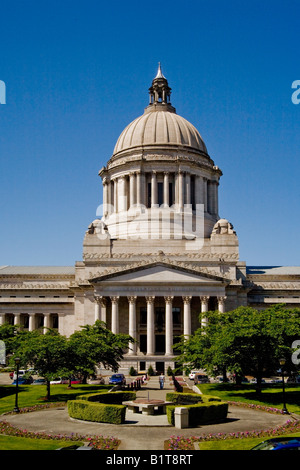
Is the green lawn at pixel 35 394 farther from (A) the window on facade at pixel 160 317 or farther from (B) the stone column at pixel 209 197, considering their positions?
(B) the stone column at pixel 209 197

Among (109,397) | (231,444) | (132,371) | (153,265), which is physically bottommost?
(132,371)

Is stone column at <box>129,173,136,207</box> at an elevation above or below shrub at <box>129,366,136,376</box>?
above

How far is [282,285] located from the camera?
94.4 m

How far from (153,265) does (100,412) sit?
45.7 metres

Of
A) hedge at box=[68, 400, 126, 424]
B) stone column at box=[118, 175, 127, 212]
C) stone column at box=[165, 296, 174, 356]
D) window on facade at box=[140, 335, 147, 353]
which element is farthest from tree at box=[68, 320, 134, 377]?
stone column at box=[118, 175, 127, 212]

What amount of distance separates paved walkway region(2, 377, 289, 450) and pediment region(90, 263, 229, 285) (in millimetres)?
38721

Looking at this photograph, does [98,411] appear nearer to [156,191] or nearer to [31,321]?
[31,321]

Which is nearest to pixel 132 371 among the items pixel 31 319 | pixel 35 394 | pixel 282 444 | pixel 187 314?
pixel 187 314

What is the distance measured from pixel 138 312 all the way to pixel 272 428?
52.2 meters

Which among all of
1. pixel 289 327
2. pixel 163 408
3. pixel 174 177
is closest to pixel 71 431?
pixel 163 408

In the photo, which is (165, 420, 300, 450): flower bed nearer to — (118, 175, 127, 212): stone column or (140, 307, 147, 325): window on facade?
(140, 307, 147, 325): window on facade

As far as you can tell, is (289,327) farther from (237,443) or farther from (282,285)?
(282,285)

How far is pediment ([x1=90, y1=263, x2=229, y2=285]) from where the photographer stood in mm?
81375

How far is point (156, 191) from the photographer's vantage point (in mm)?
102438
